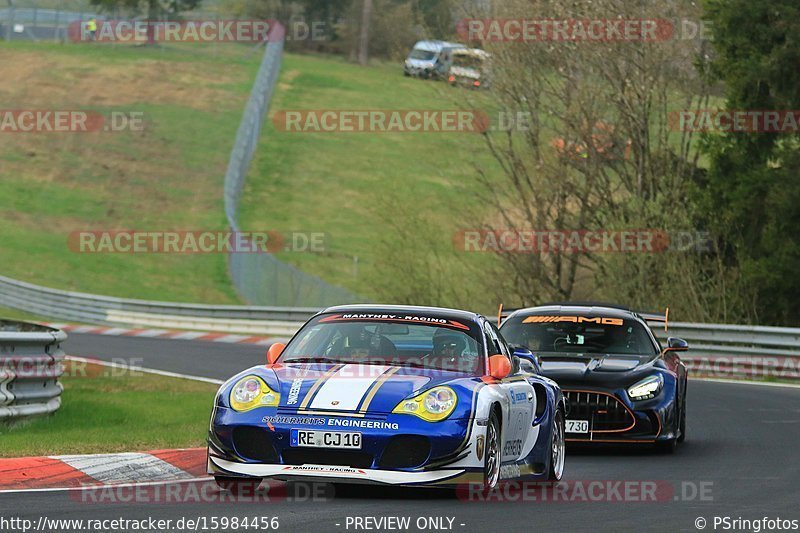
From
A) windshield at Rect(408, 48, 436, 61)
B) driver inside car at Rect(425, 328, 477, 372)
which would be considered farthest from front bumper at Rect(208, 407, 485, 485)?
windshield at Rect(408, 48, 436, 61)

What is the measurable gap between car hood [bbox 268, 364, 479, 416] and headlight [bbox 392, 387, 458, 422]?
0.16ft

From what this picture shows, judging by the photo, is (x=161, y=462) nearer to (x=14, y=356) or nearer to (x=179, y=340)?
(x=14, y=356)

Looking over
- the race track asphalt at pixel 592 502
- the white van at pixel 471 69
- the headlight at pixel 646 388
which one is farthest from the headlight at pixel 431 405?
the white van at pixel 471 69

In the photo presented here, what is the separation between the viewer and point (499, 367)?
1046 cm

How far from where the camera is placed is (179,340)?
30953 mm

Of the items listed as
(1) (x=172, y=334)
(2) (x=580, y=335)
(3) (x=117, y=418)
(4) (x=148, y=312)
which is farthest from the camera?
(4) (x=148, y=312)

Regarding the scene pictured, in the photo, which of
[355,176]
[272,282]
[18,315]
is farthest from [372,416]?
[355,176]

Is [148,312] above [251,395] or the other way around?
the other way around

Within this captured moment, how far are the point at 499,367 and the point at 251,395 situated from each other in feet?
5.73

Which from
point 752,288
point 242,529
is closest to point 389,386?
point 242,529

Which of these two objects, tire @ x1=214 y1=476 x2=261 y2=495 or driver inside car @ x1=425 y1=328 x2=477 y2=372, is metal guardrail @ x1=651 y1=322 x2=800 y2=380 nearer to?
driver inside car @ x1=425 y1=328 x2=477 y2=372

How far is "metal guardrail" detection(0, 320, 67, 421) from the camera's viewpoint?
13.4 meters

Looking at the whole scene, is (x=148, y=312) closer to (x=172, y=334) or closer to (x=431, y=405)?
(x=172, y=334)

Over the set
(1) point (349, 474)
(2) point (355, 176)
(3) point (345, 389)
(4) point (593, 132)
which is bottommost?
(2) point (355, 176)
